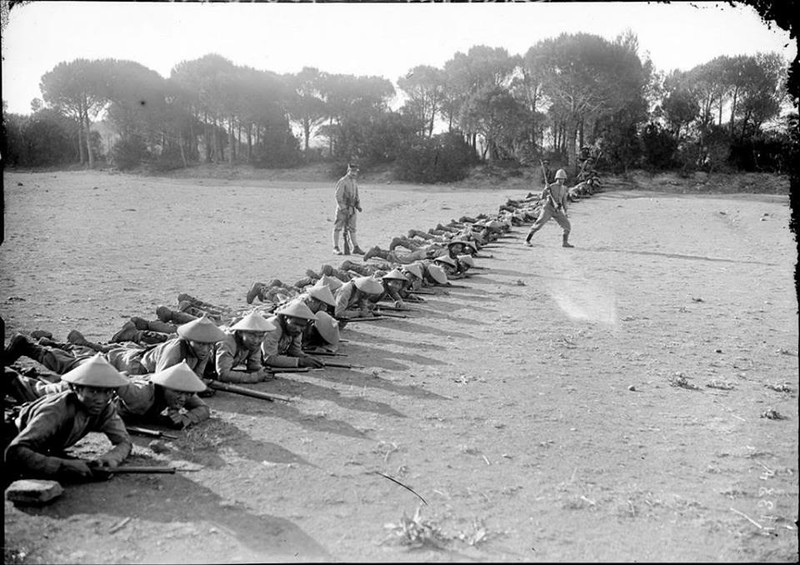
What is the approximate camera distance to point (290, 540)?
4.29 metres

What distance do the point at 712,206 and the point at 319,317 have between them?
2062 cm

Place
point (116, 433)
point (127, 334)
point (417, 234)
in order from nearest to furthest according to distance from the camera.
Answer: point (116, 433)
point (127, 334)
point (417, 234)

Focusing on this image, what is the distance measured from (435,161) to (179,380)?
31133 millimetres

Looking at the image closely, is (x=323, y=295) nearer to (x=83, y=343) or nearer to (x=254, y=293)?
(x=254, y=293)

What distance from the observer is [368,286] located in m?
10.3

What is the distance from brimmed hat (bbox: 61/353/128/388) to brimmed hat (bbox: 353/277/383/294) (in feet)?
→ 17.2

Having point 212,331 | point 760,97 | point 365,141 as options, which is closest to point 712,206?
point 760,97

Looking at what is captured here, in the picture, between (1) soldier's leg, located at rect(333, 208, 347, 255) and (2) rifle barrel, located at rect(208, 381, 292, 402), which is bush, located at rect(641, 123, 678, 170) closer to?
(1) soldier's leg, located at rect(333, 208, 347, 255)

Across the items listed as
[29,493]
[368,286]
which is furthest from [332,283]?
[29,493]

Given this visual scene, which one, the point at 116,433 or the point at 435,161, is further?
the point at 435,161

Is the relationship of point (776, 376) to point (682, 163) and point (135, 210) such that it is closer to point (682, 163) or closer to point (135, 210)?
Answer: point (135, 210)

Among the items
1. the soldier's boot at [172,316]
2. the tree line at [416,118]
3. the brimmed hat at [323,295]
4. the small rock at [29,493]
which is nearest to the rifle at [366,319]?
the brimmed hat at [323,295]

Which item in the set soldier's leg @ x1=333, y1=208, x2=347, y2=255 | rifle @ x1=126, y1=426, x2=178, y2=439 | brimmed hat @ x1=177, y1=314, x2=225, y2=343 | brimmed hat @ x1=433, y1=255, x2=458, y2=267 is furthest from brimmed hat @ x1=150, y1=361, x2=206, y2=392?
soldier's leg @ x1=333, y1=208, x2=347, y2=255

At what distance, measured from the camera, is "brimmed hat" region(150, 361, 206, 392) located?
5.84 m
